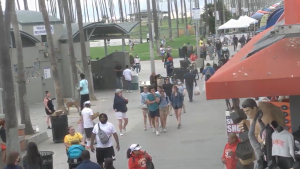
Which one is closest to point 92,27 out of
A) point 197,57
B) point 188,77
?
point 188,77

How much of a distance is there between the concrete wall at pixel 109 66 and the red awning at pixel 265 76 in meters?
25.8

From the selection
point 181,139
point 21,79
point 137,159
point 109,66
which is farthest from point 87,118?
point 109,66

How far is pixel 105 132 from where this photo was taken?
11.3m

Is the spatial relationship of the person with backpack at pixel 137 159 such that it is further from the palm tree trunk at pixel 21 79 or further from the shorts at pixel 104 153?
the palm tree trunk at pixel 21 79

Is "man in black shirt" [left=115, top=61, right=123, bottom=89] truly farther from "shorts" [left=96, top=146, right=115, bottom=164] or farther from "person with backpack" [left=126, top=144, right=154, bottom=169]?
"person with backpack" [left=126, top=144, right=154, bottom=169]

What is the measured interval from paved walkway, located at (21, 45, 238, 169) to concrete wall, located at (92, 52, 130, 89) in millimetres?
7887

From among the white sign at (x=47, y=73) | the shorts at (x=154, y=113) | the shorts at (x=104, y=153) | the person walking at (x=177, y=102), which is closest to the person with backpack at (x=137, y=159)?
the shorts at (x=104, y=153)

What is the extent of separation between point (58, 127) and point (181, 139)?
391cm

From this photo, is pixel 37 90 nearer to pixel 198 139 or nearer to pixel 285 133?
pixel 198 139

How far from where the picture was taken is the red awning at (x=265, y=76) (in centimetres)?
474

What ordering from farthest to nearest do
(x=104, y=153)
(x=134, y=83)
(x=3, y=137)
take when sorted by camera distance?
(x=134, y=83), (x=3, y=137), (x=104, y=153)

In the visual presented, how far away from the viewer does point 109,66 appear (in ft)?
102

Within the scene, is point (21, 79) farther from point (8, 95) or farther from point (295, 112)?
point (295, 112)

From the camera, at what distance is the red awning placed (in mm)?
4738
